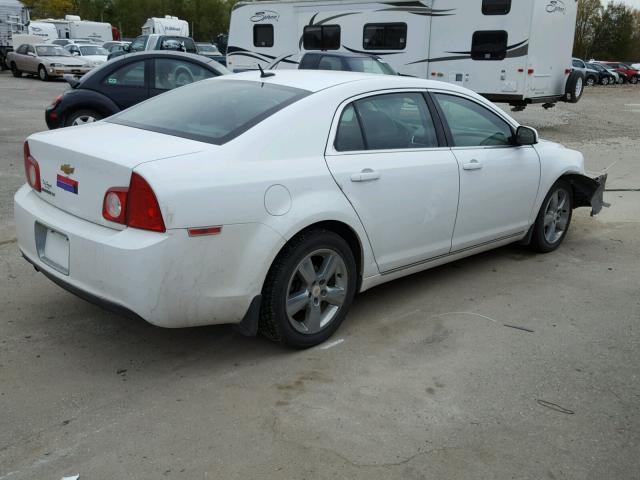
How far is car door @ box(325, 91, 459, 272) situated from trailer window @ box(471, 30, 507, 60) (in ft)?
37.8

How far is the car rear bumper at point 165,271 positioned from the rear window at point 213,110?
0.63 meters

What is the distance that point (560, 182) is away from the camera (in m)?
5.94

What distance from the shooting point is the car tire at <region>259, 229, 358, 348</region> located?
371cm

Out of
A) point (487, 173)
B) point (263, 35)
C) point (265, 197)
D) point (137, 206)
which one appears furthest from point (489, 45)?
point (137, 206)

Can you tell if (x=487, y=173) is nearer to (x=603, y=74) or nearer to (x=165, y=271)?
(x=165, y=271)

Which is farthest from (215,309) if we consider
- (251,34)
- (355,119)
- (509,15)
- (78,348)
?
(251,34)

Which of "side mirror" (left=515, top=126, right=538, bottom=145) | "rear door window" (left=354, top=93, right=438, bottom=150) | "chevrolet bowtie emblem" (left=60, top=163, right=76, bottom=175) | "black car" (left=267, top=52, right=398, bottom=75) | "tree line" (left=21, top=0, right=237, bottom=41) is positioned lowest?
"chevrolet bowtie emblem" (left=60, top=163, right=76, bottom=175)

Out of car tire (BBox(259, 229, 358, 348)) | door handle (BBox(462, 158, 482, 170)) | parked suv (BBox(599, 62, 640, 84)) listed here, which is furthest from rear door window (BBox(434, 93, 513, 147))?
parked suv (BBox(599, 62, 640, 84))

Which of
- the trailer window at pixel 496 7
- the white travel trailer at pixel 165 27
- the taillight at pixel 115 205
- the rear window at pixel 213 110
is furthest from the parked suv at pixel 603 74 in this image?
the taillight at pixel 115 205

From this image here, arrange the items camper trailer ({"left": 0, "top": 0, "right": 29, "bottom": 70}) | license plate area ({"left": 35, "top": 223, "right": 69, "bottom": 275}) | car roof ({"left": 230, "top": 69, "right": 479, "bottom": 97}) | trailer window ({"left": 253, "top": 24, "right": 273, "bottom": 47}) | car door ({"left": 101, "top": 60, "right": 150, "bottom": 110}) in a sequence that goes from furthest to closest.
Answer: camper trailer ({"left": 0, "top": 0, "right": 29, "bottom": 70}) → trailer window ({"left": 253, "top": 24, "right": 273, "bottom": 47}) → car door ({"left": 101, "top": 60, "right": 150, "bottom": 110}) → car roof ({"left": 230, "top": 69, "right": 479, "bottom": 97}) → license plate area ({"left": 35, "top": 223, "right": 69, "bottom": 275})

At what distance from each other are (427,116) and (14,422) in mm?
3152

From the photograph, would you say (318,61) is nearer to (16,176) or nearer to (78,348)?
(16,176)

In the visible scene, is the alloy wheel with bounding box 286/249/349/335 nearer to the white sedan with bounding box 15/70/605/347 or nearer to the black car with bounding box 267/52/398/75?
the white sedan with bounding box 15/70/605/347

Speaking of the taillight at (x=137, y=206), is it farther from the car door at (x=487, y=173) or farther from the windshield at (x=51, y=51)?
the windshield at (x=51, y=51)
